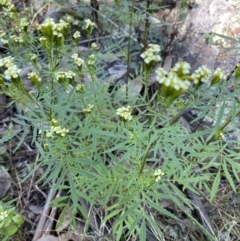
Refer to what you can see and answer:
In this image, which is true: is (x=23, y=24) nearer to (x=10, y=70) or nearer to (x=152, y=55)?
(x=10, y=70)

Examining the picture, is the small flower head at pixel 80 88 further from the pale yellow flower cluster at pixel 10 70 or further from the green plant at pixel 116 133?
the pale yellow flower cluster at pixel 10 70

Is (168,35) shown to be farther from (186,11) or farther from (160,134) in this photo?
(160,134)

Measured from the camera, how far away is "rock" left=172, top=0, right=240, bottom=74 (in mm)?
3166

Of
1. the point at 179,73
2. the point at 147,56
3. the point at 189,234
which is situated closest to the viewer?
the point at 179,73

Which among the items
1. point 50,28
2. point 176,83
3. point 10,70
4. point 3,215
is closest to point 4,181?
point 3,215

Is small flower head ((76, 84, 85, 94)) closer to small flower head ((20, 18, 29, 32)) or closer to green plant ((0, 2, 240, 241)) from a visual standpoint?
green plant ((0, 2, 240, 241))

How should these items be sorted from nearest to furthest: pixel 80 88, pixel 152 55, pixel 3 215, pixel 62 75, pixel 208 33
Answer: pixel 152 55
pixel 62 75
pixel 80 88
pixel 3 215
pixel 208 33

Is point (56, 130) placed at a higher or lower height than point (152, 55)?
lower

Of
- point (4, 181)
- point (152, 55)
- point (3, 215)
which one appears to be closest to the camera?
point (152, 55)

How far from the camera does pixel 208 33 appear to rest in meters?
3.29

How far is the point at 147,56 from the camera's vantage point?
1.34 metres

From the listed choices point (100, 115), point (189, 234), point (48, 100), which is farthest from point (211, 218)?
point (48, 100)

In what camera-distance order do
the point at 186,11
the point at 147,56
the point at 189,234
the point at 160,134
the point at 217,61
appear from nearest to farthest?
the point at 147,56
the point at 160,134
the point at 189,234
the point at 217,61
the point at 186,11

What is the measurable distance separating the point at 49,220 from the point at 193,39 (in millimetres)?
2311
